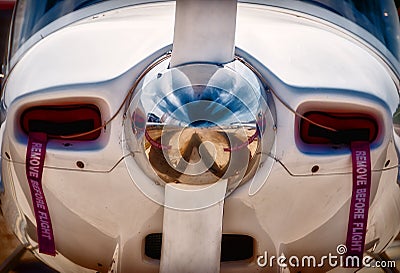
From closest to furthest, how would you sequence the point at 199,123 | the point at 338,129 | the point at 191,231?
the point at 199,123 → the point at 191,231 → the point at 338,129

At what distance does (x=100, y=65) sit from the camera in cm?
179

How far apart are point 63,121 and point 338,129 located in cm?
60

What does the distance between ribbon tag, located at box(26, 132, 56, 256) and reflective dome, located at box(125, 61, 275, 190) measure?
0.29 m

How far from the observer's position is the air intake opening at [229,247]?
187cm

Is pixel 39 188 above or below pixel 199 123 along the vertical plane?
below

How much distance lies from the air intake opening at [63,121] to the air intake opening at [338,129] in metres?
0.45

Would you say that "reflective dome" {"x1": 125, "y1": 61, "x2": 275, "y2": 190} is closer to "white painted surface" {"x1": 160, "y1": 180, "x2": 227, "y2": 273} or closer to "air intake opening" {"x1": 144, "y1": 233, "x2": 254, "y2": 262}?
"white painted surface" {"x1": 160, "y1": 180, "x2": 227, "y2": 273}

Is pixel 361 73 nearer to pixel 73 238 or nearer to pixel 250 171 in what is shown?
pixel 250 171

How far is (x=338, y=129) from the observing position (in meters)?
1.76

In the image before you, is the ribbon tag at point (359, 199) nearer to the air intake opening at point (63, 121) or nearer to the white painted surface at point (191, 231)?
the white painted surface at point (191, 231)

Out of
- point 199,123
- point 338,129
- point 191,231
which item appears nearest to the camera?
point 199,123

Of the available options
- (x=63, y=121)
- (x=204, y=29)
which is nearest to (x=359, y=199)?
(x=204, y=29)

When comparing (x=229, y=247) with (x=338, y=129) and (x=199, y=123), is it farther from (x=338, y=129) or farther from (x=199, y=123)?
(x=199, y=123)

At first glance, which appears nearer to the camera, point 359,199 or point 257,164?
point 257,164
